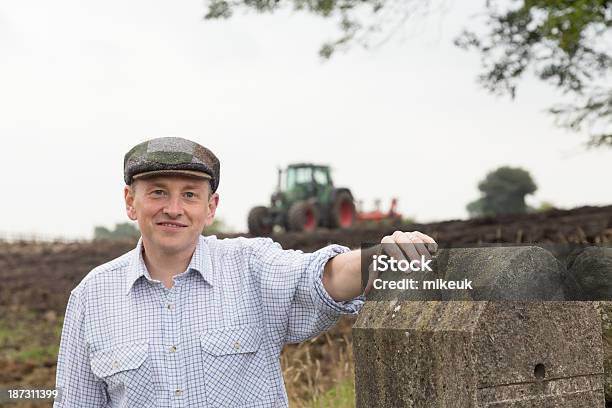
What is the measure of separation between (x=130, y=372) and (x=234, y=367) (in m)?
0.35

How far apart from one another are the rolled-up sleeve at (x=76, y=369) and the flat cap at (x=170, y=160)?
0.52 m

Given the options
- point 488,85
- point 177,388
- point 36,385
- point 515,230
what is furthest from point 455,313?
point 515,230

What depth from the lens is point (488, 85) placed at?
9812mm

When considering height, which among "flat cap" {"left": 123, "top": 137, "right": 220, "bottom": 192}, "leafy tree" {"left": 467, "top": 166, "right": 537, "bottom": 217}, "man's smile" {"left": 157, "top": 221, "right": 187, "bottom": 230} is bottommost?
"man's smile" {"left": 157, "top": 221, "right": 187, "bottom": 230}

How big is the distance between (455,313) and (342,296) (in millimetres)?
362

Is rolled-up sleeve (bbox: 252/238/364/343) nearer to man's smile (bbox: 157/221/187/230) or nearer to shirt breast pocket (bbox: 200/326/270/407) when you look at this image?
shirt breast pocket (bbox: 200/326/270/407)

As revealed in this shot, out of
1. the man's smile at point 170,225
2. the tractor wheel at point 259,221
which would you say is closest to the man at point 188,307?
the man's smile at point 170,225

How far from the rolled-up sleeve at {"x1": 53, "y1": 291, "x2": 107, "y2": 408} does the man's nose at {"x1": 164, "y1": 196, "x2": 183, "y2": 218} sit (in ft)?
1.74

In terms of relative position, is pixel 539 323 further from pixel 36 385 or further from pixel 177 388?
pixel 36 385

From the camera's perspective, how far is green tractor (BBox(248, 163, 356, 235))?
1725 cm

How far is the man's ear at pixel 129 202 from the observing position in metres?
3.00

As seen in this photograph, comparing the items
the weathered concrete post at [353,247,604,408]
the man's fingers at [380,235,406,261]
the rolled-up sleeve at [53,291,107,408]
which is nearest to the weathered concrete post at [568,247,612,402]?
the weathered concrete post at [353,247,604,408]

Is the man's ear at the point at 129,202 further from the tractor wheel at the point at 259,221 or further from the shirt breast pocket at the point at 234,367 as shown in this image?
the tractor wheel at the point at 259,221

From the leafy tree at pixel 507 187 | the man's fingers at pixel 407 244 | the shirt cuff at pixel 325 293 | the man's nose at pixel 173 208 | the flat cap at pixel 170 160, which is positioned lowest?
the shirt cuff at pixel 325 293
